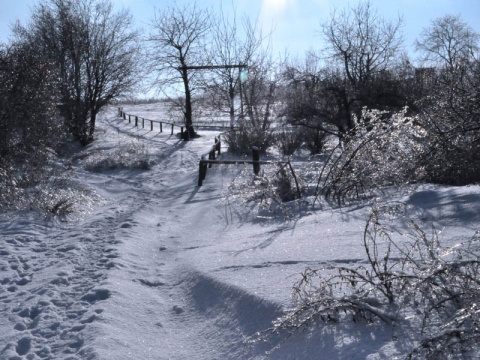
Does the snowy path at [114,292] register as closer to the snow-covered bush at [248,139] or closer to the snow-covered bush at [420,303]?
the snow-covered bush at [420,303]

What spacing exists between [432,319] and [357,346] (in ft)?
1.85

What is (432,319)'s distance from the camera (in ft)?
10.9

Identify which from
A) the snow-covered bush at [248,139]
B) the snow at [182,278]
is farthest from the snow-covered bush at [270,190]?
the snow-covered bush at [248,139]

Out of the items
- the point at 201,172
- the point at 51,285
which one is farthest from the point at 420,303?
the point at 201,172

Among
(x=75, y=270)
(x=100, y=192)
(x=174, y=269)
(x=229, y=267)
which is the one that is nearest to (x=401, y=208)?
(x=229, y=267)

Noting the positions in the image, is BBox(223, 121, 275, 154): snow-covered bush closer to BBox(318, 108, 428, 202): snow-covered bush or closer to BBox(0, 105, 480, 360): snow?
BBox(0, 105, 480, 360): snow

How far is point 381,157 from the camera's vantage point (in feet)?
25.8

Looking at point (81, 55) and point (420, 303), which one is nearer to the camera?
point (420, 303)

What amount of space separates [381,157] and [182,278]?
12.5ft

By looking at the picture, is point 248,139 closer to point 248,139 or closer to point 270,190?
point 248,139

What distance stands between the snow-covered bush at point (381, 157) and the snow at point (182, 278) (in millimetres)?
395

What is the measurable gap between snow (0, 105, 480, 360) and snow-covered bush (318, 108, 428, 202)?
1.30 ft

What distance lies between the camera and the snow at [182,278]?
Answer: 3.95m

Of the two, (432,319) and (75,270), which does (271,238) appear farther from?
(432,319)
